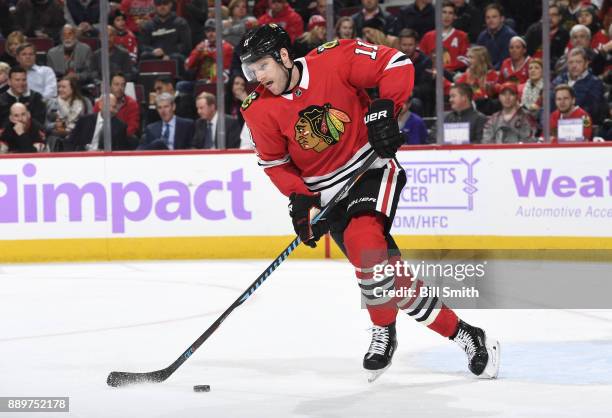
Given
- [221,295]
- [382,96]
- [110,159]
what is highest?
[382,96]

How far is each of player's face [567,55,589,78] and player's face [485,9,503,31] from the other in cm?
64

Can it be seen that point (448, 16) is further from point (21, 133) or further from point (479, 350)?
point (479, 350)

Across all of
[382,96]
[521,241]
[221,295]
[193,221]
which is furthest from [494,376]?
[193,221]

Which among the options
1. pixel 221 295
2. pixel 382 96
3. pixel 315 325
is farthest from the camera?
pixel 221 295

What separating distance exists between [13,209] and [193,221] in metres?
1.21

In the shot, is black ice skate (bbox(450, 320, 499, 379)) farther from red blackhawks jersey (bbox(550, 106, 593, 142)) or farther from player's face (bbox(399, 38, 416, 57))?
player's face (bbox(399, 38, 416, 57))

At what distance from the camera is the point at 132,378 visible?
3.61 meters

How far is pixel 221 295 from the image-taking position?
18.8 feet

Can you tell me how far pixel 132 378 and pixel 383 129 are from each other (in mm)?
1196

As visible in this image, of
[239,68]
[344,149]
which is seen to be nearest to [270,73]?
[344,149]

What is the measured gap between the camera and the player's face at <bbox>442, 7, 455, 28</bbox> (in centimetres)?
705

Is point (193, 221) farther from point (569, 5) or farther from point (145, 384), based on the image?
point (145, 384)

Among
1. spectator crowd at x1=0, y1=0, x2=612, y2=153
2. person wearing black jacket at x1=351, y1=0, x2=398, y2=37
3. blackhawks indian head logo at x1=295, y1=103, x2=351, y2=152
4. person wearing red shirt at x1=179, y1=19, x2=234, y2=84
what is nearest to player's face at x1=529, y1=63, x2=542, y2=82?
spectator crowd at x1=0, y1=0, x2=612, y2=153

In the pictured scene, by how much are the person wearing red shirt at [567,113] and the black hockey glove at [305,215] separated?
3.57m
